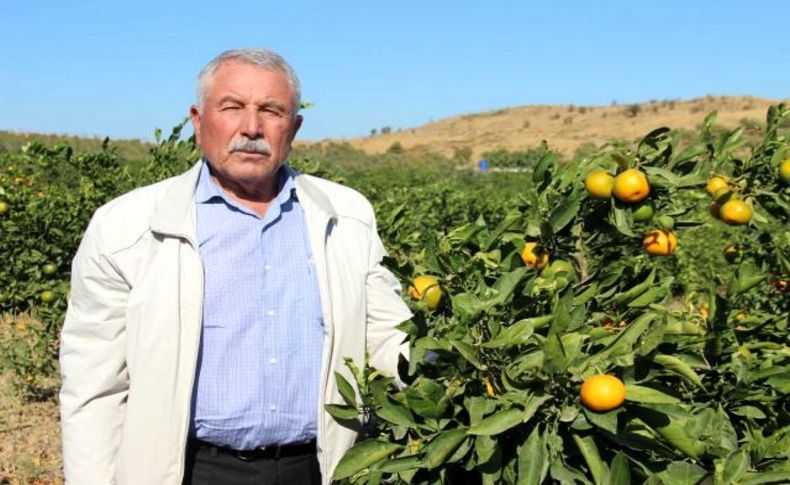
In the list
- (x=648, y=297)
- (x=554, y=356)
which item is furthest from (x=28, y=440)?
(x=554, y=356)

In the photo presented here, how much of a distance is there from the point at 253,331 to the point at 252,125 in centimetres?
45

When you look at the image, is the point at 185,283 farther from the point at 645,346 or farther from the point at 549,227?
the point at 645,346

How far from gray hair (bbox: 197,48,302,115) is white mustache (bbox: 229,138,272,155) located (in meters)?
0.14

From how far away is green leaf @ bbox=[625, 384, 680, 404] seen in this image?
3.72 feet

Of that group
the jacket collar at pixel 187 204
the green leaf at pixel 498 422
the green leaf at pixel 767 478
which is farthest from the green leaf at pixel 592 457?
the jacket collar at pixel 187 204

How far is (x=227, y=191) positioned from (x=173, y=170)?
8.13ft

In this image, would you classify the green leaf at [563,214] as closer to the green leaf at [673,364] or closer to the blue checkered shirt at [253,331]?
the green leaf at [673,364]

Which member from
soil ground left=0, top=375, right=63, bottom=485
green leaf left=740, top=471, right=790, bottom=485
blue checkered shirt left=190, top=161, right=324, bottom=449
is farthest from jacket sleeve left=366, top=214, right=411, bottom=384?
soil ground left=0, top=375, right=63, bottom=485

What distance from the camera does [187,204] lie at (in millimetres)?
1813

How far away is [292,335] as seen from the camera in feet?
5.98

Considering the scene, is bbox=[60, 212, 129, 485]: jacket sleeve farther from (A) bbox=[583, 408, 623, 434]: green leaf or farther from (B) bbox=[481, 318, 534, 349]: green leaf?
(A) bbox=[583, 408, 623, 434]: green leaf

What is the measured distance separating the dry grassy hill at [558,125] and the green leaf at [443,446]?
37.9 m

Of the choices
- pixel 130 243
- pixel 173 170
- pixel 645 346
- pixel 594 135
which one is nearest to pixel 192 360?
pixel 130 243

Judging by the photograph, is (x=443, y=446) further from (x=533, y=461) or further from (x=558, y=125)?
(x=558, y=125)
